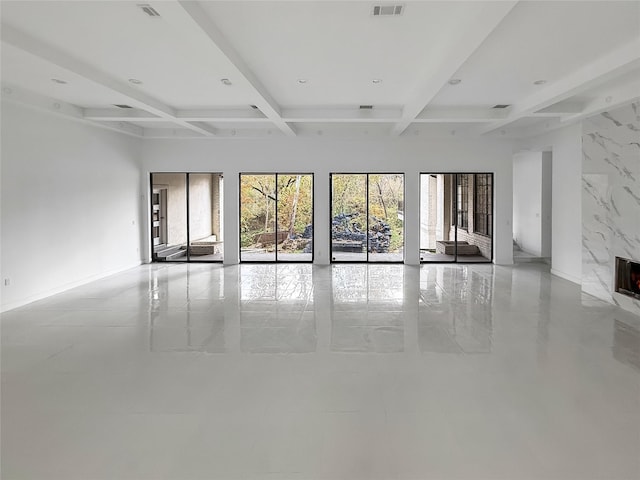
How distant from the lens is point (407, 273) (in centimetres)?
1057

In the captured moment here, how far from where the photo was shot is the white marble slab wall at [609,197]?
23.3ft

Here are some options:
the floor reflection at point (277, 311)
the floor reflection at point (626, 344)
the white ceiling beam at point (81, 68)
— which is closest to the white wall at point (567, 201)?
the floor reflection at point (626, 344)

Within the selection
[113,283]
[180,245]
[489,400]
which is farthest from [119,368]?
[180,245]

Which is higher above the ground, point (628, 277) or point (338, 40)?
point (338, 40)

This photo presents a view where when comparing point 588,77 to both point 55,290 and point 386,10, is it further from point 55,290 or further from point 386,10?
point 55,290

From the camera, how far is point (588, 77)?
630 centimetres

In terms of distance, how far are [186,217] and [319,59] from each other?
7789 millimetres

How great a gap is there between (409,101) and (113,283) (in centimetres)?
707

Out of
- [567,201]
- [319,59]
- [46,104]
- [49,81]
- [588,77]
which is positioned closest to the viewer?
[319,59]

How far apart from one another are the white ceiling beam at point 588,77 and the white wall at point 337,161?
126 inches

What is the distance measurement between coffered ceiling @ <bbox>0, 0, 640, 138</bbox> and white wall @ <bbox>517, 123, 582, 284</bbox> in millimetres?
676

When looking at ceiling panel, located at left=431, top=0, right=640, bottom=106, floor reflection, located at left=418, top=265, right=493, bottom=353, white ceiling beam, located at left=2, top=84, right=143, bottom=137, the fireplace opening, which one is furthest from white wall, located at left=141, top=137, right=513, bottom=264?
the fireplace opening

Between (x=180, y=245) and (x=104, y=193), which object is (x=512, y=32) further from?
(x=180, y=245)

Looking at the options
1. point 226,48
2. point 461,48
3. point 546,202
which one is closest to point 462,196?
point 546,202
